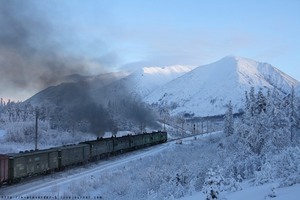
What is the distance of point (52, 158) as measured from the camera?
33719mm

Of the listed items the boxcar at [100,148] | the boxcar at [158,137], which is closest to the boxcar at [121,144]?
the boxcar at [100,148]

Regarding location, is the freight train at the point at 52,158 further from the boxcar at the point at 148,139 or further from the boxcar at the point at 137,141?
the boxcar at the point at 148,139

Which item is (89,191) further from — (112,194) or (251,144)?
(251,144)

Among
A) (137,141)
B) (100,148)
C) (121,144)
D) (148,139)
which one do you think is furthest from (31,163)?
(148,139)

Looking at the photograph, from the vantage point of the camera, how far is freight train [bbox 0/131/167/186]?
2702 cm

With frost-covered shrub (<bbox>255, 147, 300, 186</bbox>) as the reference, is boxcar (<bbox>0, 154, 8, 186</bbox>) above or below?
below

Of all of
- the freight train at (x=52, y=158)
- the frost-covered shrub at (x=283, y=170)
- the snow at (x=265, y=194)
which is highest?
the frost-covered shrub at (x=283, y=170)

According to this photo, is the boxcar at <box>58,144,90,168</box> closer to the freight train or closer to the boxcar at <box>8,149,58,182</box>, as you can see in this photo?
the freight train

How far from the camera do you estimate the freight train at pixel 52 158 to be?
27.0 m

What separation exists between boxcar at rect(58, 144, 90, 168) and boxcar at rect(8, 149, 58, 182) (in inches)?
53.4

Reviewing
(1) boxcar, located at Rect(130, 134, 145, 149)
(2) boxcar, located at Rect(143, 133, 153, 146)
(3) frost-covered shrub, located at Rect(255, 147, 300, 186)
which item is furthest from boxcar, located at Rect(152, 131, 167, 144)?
(3) frost-covered shrub, located at Rect(255, 147, 300, 186)

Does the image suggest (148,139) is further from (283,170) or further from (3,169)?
(283,170)

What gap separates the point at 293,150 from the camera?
46.4 ft

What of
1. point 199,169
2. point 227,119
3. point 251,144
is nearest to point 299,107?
point 227,119
